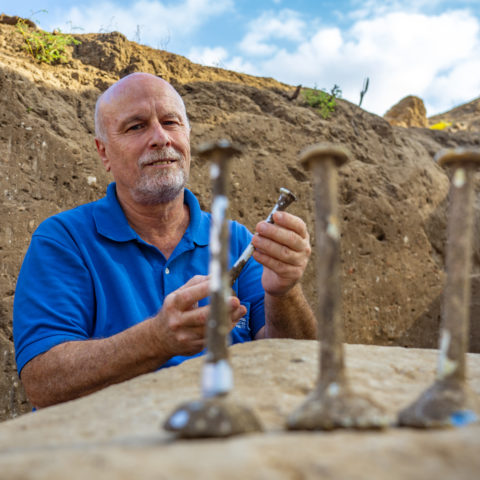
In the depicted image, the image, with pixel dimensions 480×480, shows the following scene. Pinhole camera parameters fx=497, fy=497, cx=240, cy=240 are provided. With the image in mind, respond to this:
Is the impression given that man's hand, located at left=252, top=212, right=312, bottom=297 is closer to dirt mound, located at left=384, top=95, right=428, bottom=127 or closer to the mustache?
the mustache

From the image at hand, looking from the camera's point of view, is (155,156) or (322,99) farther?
(322,99)

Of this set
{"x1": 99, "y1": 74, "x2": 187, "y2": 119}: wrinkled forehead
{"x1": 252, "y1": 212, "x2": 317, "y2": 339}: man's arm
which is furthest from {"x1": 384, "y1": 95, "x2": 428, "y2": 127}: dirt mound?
{"x1": 252, "y1": 212, "x2": 317, "y2": 339}: man's arm

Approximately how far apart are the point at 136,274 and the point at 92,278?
0.19 m

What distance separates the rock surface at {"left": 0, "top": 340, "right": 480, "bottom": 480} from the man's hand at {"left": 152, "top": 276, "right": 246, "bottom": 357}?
0.76ft

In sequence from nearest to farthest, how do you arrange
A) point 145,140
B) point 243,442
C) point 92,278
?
point 243,442, point 92,278, point 145,140

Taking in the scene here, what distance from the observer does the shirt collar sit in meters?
2.27

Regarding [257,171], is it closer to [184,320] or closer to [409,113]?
[184,320]

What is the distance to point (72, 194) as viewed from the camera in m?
3.46

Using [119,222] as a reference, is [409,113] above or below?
above

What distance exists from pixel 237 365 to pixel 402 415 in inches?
23.9

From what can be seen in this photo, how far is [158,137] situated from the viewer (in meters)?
2.42

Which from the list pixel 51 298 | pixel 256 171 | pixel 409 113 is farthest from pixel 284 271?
pixel 409 113

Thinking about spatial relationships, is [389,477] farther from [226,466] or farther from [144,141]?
[144,141]

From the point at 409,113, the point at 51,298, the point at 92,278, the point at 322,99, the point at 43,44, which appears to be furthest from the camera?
the point at 409,113
